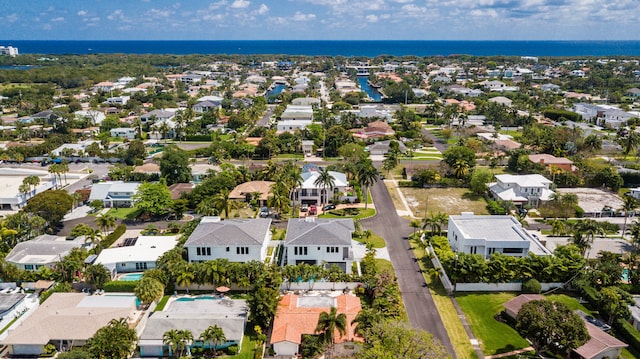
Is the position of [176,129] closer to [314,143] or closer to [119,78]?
[314,143]

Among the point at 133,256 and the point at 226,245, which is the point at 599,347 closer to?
the point at 226,245

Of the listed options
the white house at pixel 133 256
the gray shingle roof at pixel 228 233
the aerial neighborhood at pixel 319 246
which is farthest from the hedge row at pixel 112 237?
the gray shingle roof at pixel 228 233

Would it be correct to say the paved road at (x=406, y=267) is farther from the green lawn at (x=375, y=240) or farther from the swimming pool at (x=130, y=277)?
the swimming pool at (x=130, y=277)

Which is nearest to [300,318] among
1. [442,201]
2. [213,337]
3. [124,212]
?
[213,337]

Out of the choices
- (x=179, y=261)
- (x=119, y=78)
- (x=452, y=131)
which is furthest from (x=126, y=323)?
(x=119, y=78)

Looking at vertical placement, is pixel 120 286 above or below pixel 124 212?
below

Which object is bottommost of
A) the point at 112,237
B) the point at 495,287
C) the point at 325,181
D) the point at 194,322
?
the point at 495,287
